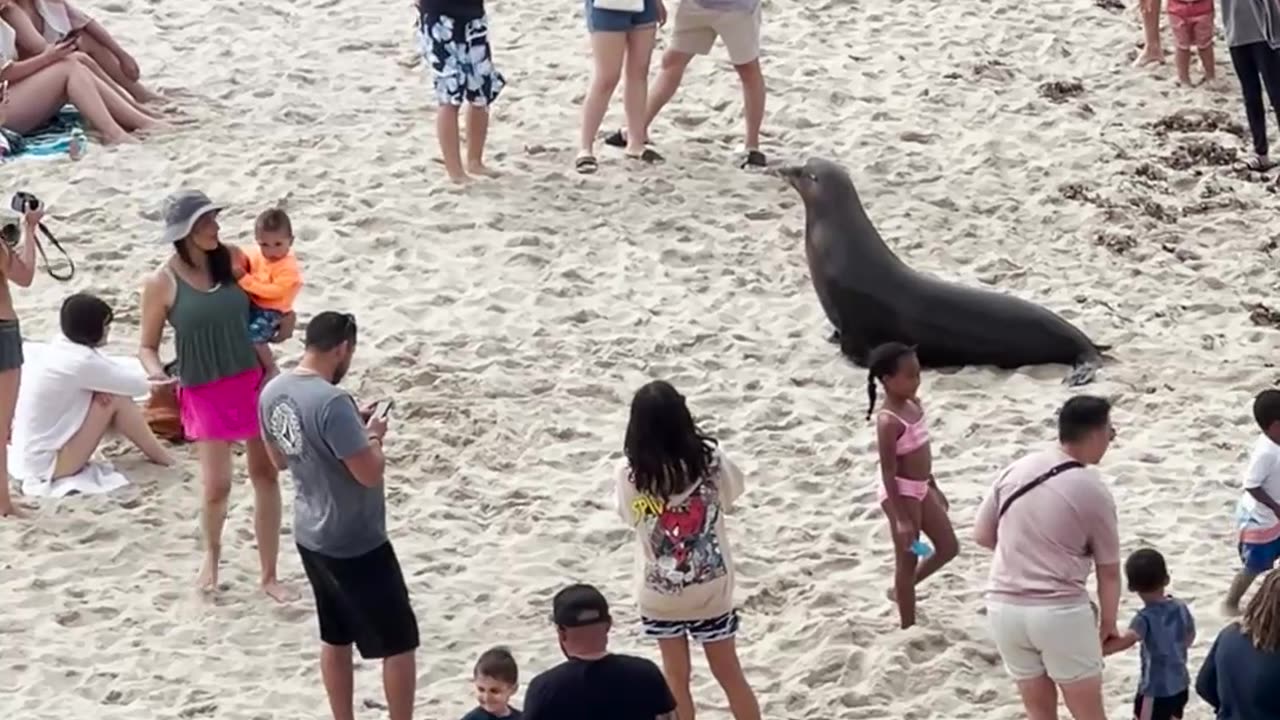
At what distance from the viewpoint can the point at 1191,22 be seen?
39.7 ft

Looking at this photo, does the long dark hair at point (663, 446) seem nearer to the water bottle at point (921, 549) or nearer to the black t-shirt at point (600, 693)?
the black t-shirt at point (600, 693)

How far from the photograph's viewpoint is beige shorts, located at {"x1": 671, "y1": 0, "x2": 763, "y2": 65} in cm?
1090

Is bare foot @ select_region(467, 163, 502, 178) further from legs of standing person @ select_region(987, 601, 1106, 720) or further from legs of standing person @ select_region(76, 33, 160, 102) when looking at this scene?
legs of standing person @ select_region(987, 601, 1106, 720)

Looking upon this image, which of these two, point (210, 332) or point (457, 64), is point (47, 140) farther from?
point (210, 332)

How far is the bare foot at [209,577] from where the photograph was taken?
775 centimetres

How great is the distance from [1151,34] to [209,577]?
6.76m

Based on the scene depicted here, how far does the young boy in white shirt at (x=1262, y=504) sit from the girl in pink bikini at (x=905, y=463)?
0.90 meters

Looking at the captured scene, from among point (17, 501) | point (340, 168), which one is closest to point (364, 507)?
point (17, 501)

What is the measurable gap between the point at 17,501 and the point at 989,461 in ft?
11.8

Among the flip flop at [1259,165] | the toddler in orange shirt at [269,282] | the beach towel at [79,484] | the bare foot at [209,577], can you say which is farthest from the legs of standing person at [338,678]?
the flip flop at [1259,165]

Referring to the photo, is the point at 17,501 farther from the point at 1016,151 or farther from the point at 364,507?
the point at 1016,151

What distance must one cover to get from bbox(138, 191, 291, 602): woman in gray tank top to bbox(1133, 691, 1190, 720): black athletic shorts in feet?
9.48

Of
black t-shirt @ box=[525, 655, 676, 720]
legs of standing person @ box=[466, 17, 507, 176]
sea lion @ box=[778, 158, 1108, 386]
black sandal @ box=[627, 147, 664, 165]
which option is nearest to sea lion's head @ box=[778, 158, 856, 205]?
sea lion @ box=[778, 158, 1108, 386]

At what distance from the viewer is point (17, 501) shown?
8.36 m
